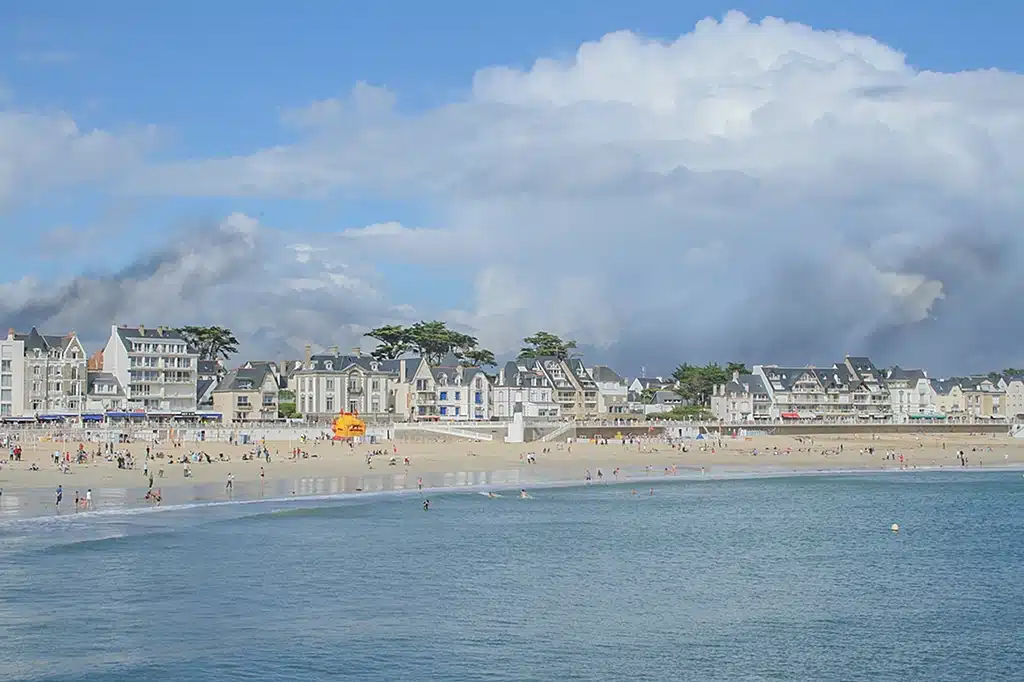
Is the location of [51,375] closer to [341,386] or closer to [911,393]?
[341,386]

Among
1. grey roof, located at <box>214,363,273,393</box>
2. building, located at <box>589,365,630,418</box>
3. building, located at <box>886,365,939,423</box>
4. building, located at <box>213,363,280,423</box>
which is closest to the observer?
building, located at <box>213,363,280,423</box>

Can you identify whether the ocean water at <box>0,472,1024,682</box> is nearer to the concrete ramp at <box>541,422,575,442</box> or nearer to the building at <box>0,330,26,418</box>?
the concrete ramp at <box>541,422,575,442</box>

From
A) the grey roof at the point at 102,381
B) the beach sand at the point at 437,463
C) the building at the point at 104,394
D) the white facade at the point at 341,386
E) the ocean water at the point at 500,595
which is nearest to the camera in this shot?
the ocean water at the point at 500,595

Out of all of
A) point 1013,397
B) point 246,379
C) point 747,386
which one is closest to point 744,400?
point 747,386

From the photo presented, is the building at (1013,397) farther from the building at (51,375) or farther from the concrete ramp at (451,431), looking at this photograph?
the building at (51,375)

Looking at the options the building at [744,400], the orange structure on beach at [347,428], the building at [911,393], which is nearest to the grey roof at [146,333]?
the orange structure on beach at [347,428]

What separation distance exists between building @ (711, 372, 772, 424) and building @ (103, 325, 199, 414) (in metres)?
64.0

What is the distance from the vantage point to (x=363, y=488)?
6197cm

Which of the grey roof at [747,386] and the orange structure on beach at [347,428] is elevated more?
the grey roof at [747,386]

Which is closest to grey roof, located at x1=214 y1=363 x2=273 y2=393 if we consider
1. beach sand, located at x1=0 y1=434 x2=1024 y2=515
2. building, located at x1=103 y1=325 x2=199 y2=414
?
building, located at x1=103 y1=325 x2=199 y2=414

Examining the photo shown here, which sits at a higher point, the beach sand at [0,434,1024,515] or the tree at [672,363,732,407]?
the tree at [672,363,732,407]

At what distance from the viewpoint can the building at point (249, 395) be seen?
117062mm

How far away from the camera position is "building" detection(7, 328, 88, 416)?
352ft

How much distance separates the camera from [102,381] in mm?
111812
